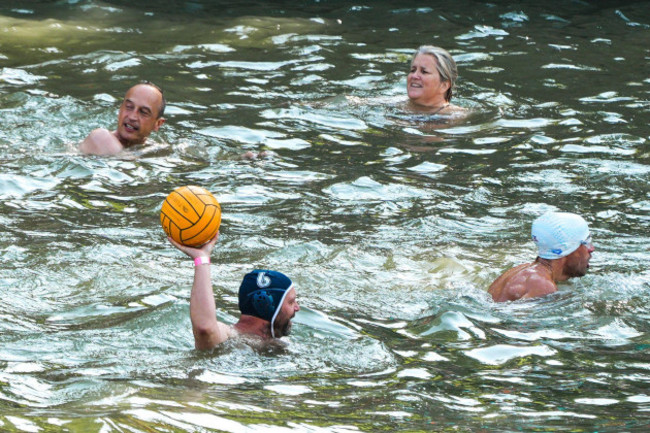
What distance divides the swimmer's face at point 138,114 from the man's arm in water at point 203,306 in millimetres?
6600

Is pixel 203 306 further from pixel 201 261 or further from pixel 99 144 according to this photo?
pixel 99 144

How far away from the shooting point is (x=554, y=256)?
A: 30.4 ft

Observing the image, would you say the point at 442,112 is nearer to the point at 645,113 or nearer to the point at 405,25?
the point at 645,113

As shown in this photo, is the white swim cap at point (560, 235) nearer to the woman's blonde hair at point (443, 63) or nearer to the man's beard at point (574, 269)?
the man's beard at point (574, 269)

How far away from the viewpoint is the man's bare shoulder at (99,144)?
13141 millimetres

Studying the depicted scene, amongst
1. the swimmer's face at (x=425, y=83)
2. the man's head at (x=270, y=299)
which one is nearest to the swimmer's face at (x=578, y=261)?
the man's head at (x=270, y=299)

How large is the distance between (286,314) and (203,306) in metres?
0.94

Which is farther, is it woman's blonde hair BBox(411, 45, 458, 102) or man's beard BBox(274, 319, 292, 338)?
woman's blonde hair BBox(411, 45, 458, 102)

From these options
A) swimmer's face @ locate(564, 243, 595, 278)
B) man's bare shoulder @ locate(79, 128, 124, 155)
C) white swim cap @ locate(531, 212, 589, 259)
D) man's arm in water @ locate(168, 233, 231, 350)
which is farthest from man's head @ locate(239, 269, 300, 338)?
man's bare shoulder @ locate(79, 128, 124, 155)

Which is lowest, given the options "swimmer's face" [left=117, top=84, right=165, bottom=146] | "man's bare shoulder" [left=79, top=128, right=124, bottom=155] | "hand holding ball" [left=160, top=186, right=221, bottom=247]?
"man's bare shoulder" [left=79, top=128, right=124, bottom=155]

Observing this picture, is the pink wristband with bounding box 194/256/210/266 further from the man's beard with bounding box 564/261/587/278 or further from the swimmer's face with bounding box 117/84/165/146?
the swimmer's face with bounding box 117/84/165/146

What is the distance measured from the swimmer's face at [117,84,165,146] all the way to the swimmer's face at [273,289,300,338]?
20.2 ft

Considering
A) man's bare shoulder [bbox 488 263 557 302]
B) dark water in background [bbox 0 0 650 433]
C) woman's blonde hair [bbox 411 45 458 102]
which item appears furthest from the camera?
woman's blonde hair [bbox 411 45 458 102]

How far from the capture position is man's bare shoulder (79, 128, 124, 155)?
43.1 ft
